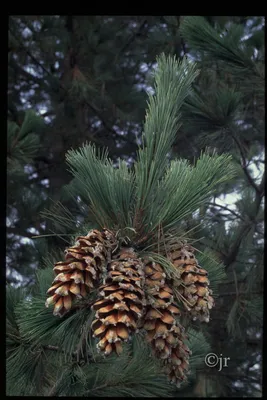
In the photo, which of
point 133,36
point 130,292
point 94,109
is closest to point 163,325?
point 130,292

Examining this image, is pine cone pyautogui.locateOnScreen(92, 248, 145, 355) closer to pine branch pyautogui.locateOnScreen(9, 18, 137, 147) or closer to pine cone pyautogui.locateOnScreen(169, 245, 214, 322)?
pine cone pyautogui.locateOnScreen(169, 245, 214, 322)

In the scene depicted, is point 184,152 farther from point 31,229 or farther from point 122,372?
point 122,372

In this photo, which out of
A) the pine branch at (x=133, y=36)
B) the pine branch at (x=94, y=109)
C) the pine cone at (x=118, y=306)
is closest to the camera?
the pine cone at (x=118, y=306)

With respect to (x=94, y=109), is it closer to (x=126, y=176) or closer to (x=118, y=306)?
(x=126, y=176)

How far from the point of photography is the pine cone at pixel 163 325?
575mm

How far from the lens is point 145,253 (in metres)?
0.63

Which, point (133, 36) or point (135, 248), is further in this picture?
point (133, 36)

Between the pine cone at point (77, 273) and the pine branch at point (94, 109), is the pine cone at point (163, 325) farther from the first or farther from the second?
the pine branch at point (94, 109)

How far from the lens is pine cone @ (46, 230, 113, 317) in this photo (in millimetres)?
551

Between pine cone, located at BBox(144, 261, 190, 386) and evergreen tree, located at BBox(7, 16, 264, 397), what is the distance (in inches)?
0.9

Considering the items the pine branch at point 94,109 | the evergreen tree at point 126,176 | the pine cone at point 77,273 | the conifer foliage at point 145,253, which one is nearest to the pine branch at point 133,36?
the evergreen tree at point 126,176


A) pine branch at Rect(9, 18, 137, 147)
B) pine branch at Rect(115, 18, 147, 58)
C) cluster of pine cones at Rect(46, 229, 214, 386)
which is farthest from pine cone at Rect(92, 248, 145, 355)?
pine branch at Rect(115, 18, 147, 58)

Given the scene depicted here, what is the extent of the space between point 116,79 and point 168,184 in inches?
86.2

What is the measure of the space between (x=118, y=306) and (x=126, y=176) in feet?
0.53
